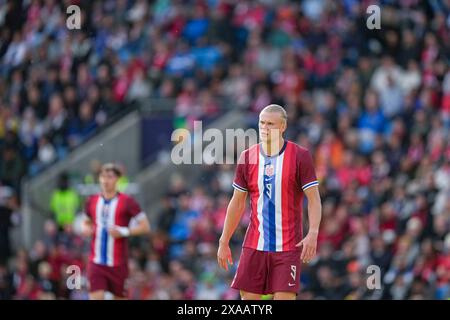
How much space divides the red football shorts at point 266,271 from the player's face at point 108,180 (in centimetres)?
345

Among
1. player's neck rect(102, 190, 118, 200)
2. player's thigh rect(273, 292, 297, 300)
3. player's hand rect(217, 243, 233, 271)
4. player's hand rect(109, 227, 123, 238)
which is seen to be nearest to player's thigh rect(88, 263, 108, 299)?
player's hand rect(109, 227, 123, 238)

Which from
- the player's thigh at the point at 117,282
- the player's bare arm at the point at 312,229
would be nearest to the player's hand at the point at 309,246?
the player's bare arm at the point at 312,229

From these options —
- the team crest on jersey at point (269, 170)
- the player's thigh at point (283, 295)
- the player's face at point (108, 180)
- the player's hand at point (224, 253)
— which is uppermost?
the player's face at point (108, 180)

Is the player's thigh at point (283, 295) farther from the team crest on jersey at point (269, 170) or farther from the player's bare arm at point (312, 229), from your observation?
the team crest on jersey at point (269, 170)

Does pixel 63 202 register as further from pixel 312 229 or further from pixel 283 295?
pixel 312 229

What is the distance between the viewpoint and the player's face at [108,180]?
536 inches

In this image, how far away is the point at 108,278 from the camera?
13.8 meters

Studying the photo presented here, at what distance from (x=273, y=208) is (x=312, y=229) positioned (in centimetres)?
44

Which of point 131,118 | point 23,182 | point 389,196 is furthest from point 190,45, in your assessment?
point 389,196

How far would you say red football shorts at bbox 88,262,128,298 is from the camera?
1370cm

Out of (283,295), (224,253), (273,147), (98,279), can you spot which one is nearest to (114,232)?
(98,279)

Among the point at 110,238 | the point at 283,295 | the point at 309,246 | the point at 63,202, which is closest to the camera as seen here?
the point at 309,246
